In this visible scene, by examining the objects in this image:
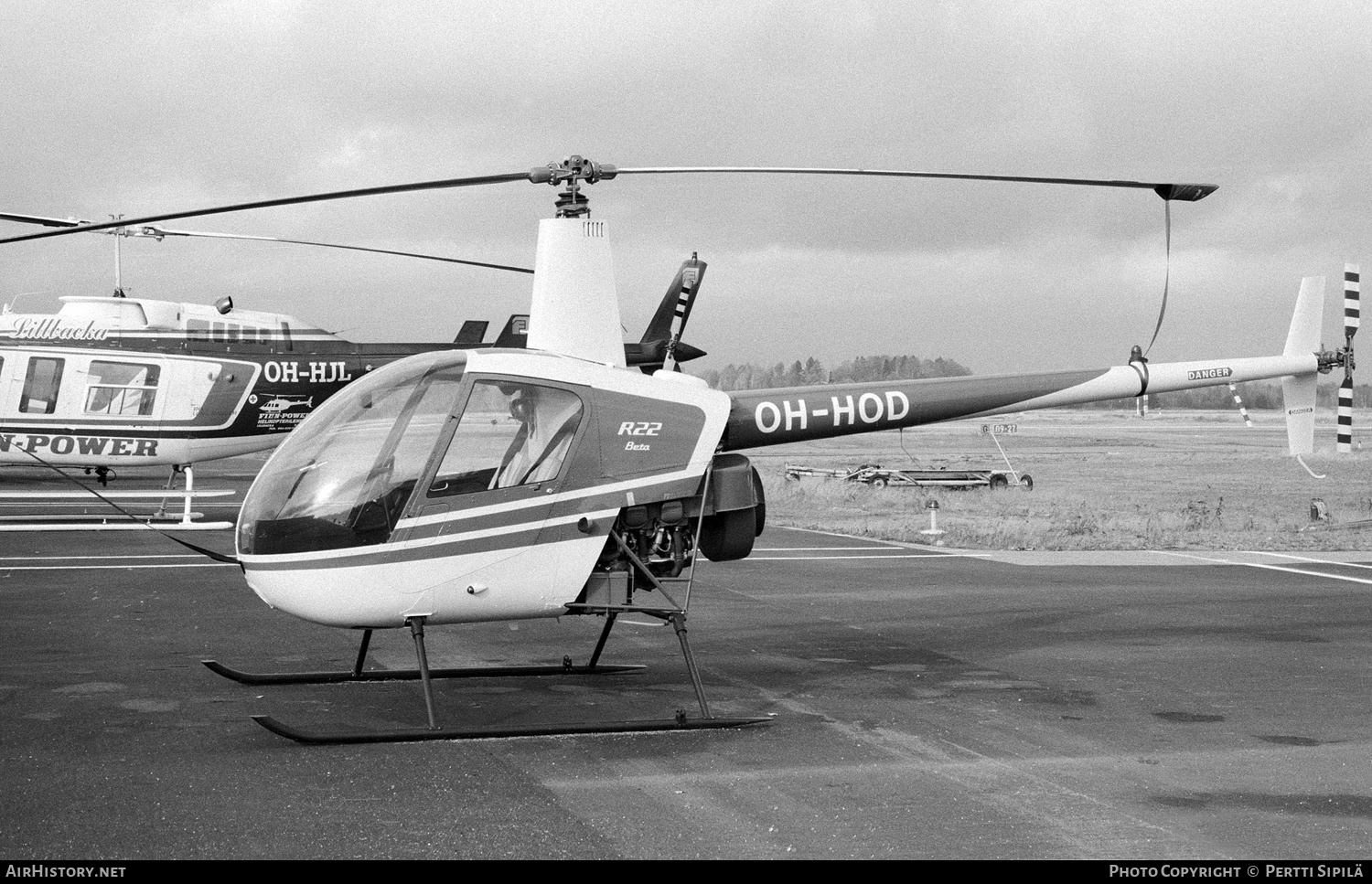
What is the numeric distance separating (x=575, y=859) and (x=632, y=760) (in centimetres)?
177

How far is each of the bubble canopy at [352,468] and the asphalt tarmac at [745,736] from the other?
1.22 meters

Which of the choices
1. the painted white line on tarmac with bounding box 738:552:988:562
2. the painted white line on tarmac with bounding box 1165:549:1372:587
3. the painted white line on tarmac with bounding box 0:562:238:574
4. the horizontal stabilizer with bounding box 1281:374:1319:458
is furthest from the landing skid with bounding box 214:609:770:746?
the painted white line on tarmac with bounding box 1165:549:1372:587

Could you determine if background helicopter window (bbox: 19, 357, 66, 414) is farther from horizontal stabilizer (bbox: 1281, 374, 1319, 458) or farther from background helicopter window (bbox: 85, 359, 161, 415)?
horizontal stabilizer (bbox: 1281, 374, 1319, 458)

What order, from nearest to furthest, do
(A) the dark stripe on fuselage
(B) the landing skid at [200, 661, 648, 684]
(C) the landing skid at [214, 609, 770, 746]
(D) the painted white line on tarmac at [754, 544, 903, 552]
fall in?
(C) the landing skid at [214, 609, 770, 746] → (A) the dark stripe on fuselage → (B) the landing skid at [200, 661, 648, 684] → (D) the painted white line on tarmac at [754, 544, 903, 552]

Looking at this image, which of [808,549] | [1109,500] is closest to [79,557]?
A: [808,549]

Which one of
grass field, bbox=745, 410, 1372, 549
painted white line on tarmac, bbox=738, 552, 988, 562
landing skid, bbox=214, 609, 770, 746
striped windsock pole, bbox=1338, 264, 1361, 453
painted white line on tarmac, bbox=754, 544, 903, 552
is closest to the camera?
landing skid, bbox=214, 609, 770, 746

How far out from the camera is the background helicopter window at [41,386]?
23.0 meters

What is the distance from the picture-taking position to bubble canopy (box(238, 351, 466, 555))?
25.6 ft

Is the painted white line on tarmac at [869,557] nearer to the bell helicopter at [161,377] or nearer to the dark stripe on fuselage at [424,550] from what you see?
the bell helicopter at [161,377]

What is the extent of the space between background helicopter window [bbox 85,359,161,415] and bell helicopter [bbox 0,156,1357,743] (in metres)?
15.6

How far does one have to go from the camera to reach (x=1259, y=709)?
8688mm

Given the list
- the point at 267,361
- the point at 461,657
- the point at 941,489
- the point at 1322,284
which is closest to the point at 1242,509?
the point at 941,489

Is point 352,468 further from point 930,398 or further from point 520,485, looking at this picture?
point 930,398

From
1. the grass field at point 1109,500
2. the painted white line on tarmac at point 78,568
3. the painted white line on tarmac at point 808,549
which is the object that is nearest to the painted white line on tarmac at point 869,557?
the painted white line on tarmac at point 808,549
